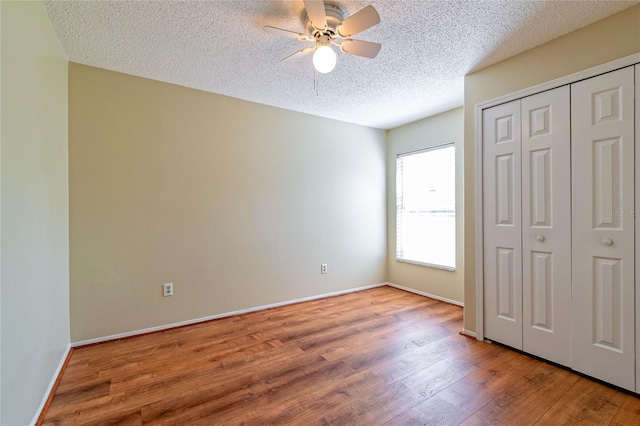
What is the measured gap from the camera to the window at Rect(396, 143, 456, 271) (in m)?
3.80

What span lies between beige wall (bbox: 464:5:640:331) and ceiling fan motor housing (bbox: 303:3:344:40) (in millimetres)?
1550

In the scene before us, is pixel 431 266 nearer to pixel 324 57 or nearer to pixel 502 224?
pixel 502 224

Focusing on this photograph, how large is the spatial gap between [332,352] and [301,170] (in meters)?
2.28

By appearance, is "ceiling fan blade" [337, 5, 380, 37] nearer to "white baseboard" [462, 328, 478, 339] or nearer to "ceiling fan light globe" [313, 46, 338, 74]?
"ceiling fan light globe" [313, 46, 338, 74]

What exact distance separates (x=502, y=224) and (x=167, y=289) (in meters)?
3.31

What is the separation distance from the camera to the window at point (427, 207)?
3801 millimetres

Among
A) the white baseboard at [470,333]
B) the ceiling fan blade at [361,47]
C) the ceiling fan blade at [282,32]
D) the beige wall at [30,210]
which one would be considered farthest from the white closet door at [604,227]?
the beige wall at [30,210]

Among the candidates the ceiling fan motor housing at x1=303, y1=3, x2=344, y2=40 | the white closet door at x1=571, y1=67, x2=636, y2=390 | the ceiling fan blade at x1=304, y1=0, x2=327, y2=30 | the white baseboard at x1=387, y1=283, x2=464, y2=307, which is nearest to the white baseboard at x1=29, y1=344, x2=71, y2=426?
the ceiling fan blade at x1=304, y1=0, x2=327, y2=30

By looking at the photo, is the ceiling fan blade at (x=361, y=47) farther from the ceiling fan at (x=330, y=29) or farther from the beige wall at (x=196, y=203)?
the beige wall at (x=196, y=203)

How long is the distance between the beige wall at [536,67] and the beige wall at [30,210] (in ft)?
10.6

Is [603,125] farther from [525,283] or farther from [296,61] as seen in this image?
[296,61]

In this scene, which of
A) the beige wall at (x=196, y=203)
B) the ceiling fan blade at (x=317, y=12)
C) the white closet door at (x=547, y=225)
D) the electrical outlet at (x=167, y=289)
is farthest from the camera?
the electrical outlet at (x=167, y=289)

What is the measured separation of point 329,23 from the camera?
1.96m

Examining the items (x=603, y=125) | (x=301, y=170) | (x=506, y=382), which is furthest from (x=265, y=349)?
(x=603, y=125)
